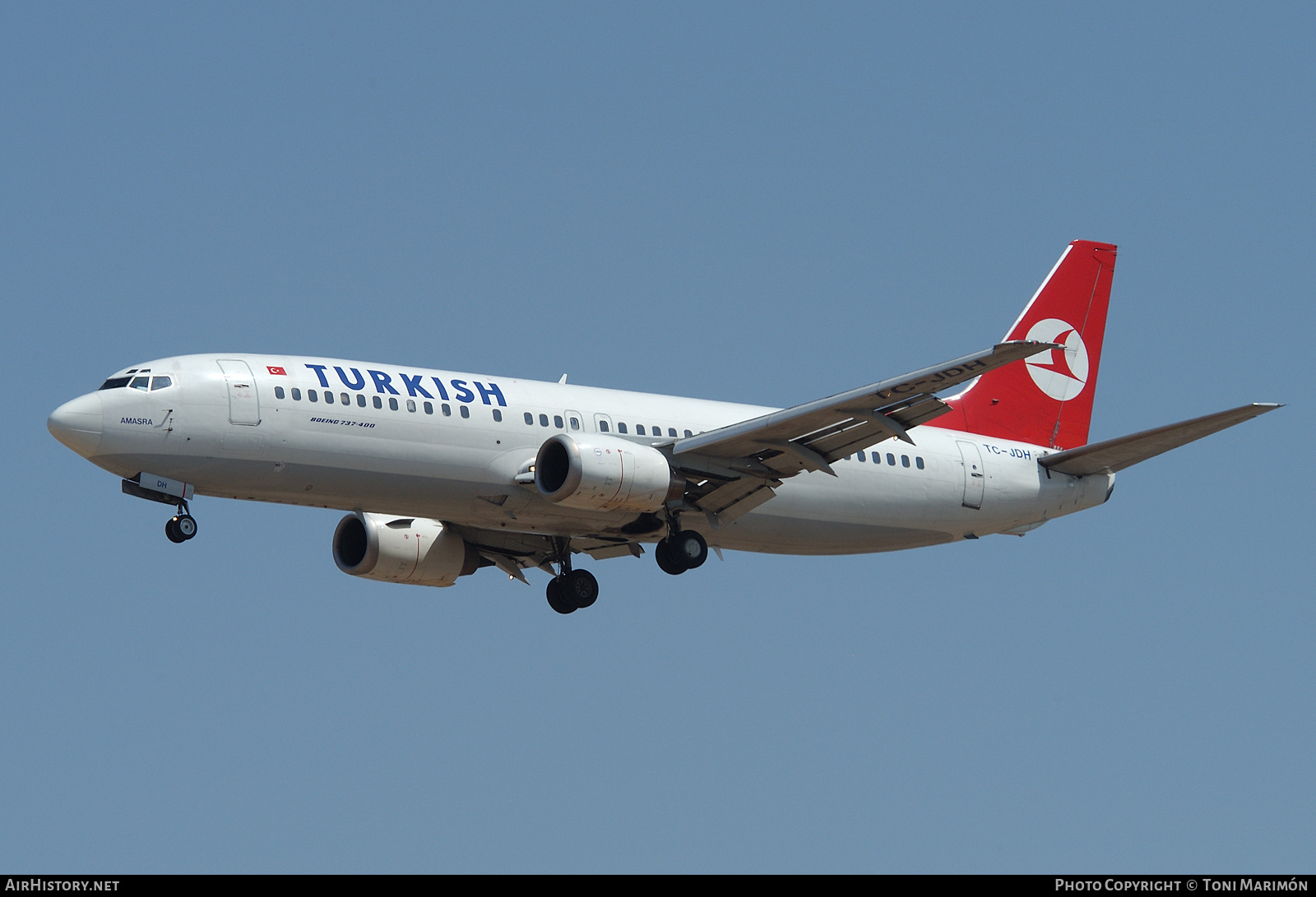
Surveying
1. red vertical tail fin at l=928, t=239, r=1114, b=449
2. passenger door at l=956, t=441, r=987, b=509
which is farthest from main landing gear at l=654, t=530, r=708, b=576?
red vertical tail fin at l=928, t=239, r=1114, b=449

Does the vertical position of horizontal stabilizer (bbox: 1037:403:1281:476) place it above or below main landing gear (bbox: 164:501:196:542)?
above

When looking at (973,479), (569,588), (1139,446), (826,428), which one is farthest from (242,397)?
(1139,446)

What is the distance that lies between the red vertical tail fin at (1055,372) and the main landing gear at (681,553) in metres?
7.89

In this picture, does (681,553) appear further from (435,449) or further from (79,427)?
(79,427)

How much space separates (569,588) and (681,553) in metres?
3.82

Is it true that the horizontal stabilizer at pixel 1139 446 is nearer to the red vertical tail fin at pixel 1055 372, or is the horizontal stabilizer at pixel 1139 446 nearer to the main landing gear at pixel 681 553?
the red vertical tail fin at pixel 1055 372

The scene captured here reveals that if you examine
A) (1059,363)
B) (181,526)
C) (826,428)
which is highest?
(1059,363)

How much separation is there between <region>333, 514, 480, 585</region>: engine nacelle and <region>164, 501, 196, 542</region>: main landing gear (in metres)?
6.93

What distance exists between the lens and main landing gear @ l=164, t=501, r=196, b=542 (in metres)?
34.9

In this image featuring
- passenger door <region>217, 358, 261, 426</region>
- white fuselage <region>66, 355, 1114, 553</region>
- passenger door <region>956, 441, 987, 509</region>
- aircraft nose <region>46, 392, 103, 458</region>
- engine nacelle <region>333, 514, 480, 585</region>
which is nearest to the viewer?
aircraft nose <region>46, 392, 103, 458</region>

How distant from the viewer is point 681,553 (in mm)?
39406

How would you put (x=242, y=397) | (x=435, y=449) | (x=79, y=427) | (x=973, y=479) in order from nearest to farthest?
(x=79, y=427), (x=242, y=397), (x=435, y=449), (x=973, y=479)

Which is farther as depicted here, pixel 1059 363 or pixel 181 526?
pixel 1059 363

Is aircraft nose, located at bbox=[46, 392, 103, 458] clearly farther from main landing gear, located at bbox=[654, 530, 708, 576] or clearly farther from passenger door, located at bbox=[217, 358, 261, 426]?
main landing gear, located at bbox=[654, 530, 708, 576]
